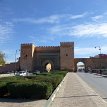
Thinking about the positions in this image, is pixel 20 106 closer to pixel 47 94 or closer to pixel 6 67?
pixel 47 94

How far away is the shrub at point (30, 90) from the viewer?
14.0 m

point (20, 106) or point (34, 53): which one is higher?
point (34, 53)

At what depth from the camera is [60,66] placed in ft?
316

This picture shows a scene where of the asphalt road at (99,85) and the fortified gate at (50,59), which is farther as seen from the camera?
the fortified gate at (50,59)

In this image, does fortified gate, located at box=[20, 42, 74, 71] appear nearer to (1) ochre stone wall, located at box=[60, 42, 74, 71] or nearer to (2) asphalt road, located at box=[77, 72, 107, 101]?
(1) ochre stone wall, located at box=[60, 42, 74, 71]

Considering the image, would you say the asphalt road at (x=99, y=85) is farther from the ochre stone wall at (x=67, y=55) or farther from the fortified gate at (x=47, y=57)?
the fortified gate at (x=47, y=57)

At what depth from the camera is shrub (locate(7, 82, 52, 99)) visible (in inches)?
550

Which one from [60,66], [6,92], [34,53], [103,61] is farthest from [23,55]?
[6,92]

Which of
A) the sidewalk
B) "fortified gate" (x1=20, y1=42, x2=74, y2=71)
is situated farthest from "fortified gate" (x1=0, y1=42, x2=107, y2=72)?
the sidewalk

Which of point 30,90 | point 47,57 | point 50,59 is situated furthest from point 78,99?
point 47,57

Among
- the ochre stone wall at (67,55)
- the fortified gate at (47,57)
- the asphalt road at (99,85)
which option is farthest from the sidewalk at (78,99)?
the fortified gate at (47,57)

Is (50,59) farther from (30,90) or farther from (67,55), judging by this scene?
(30,90)

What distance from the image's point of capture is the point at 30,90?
46.1 ft

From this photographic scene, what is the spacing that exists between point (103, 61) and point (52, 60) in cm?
1660
